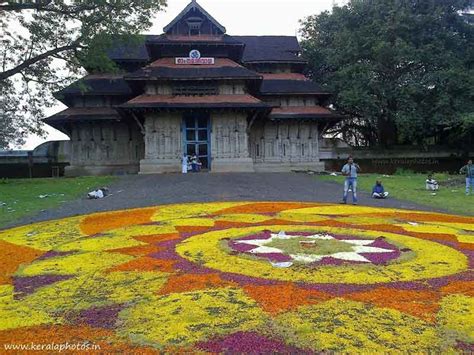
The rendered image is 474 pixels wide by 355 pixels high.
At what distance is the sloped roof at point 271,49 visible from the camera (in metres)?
38.8

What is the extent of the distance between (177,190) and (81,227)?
852 centimetres

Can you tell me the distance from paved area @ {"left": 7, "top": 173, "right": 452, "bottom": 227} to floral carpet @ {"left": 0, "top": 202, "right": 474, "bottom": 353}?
14.8 ft

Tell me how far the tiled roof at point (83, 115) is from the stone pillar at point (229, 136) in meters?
7.51

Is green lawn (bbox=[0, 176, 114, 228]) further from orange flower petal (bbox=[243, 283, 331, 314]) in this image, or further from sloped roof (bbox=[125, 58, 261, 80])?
orange flower petal (bbox=[243, 283, 331, 314])

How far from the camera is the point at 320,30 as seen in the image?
44.1 meters

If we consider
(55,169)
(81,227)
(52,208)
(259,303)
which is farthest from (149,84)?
(259,303)

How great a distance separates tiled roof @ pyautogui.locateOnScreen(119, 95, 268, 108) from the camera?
95.1 ft

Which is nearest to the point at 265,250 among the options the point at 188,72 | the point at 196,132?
the point at 196,132

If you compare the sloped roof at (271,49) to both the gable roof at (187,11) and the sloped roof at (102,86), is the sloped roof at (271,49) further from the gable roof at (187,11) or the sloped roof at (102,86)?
the sloped roof at (102,86)

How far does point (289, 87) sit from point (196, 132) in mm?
9509

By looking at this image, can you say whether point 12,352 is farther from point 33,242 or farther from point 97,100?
point 97,100

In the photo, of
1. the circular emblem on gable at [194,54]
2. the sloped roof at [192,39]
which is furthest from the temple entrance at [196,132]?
the sloped roof at [192,39]

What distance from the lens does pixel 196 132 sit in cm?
3142

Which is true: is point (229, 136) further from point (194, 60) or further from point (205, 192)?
point (205, 192)
